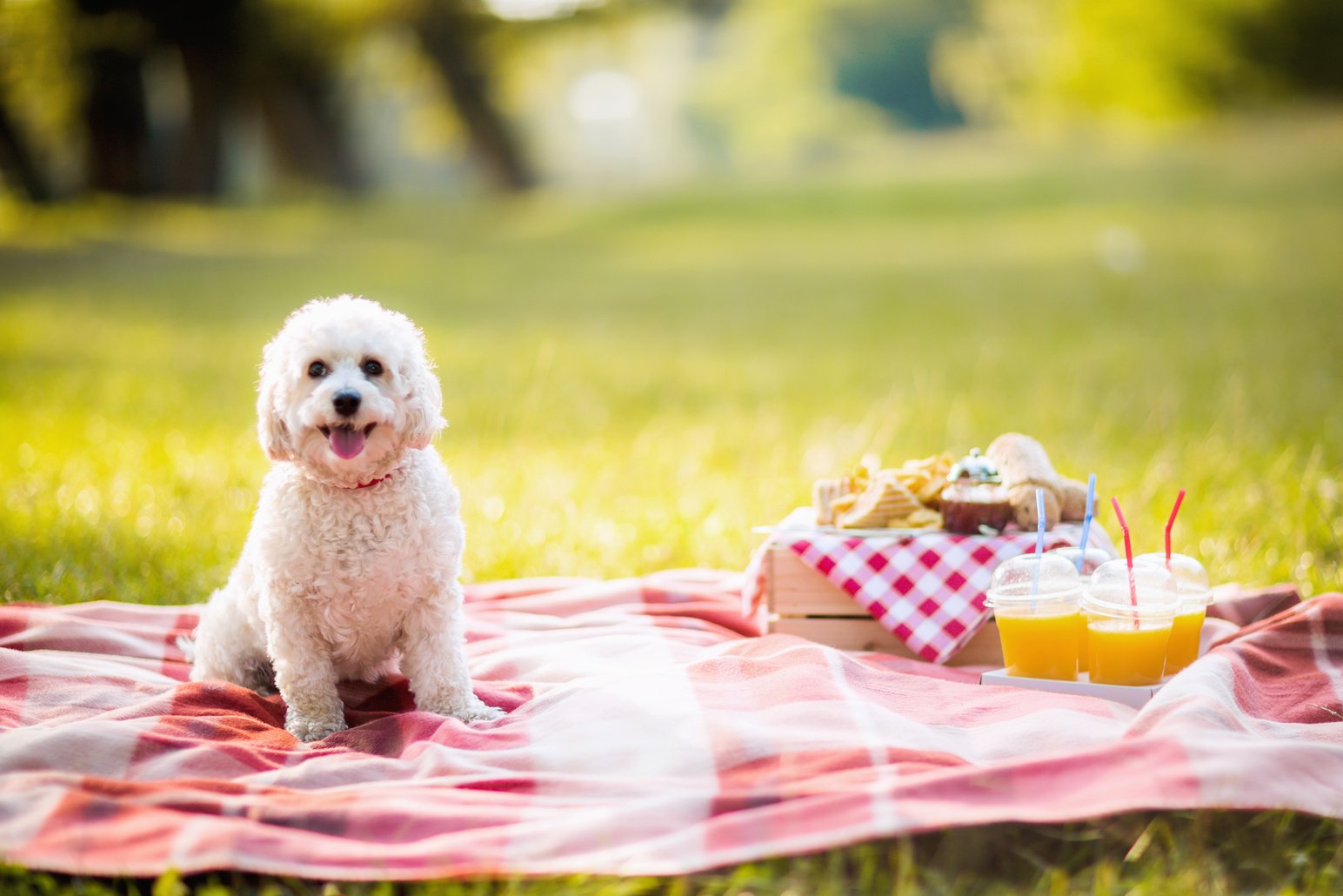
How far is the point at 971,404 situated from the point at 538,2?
2168 cm

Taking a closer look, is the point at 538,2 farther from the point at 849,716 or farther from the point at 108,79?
the point at 849,716

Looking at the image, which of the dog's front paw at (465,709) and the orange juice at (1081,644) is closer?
the dog's front paw at (465,709)

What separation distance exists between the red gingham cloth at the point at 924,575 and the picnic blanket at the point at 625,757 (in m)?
0.12

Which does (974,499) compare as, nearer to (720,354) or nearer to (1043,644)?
(1043,644)

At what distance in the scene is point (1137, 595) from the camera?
135 inches

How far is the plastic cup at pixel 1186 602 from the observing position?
3521mm

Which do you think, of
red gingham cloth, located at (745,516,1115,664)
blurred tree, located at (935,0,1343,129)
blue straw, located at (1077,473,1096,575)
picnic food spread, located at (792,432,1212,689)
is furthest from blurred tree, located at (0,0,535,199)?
blue straw, located at (1077,473,1096,575)

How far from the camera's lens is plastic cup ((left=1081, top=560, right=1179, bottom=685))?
3418mm

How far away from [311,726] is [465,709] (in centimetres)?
41

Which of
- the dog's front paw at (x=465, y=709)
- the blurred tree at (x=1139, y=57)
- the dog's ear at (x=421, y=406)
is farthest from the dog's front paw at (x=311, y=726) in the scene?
the blurred tree at (x=1139, y=57)

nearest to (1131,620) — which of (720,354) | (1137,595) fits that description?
(1137,595)

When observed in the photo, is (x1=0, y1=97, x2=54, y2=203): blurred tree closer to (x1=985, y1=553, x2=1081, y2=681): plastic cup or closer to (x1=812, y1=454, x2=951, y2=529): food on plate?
(x1=812, y1=454, x2=951, y2=529): food on plate

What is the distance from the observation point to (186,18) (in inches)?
990

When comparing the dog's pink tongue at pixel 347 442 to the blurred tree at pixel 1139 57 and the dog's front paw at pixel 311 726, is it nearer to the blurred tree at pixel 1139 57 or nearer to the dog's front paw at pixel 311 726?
the dog's front paw at pixel 311 726
